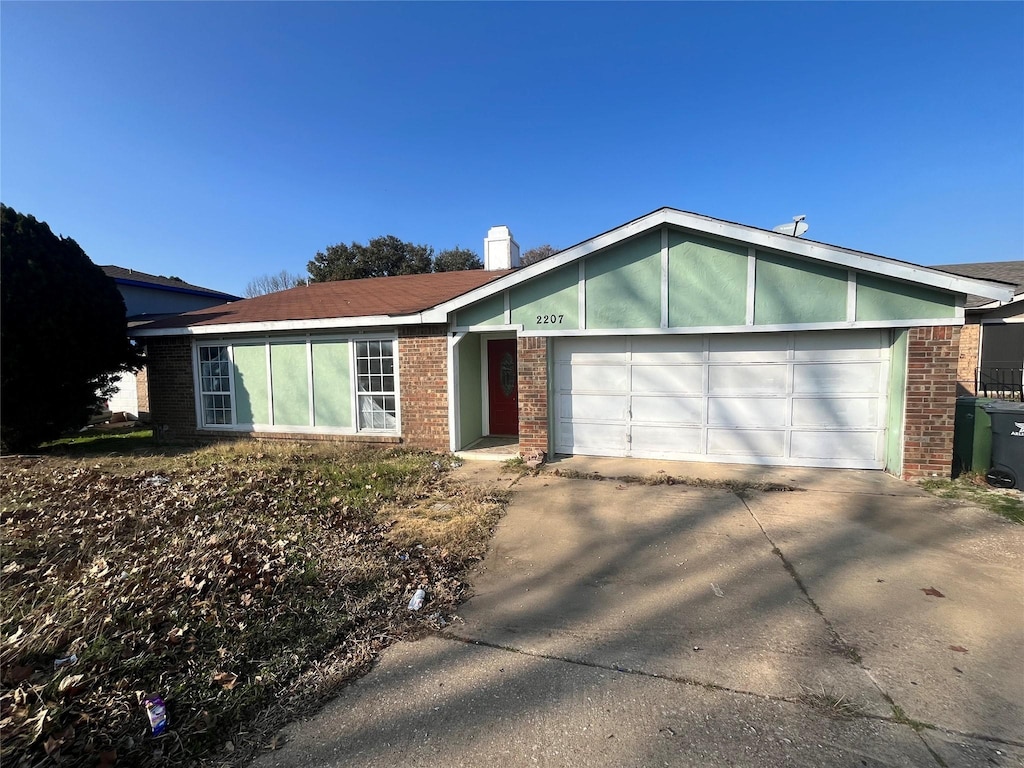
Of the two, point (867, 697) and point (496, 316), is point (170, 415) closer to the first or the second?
point (496, 316)

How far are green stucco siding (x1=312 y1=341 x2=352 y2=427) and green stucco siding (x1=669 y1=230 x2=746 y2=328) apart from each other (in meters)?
6.20

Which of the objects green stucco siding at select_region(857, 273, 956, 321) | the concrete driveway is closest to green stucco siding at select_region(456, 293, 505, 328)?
the concrete driveway

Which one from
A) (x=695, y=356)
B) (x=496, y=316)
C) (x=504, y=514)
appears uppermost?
(x=496, y=316)

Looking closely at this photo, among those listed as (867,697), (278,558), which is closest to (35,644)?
(278,558)

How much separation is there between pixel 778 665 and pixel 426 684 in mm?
2042

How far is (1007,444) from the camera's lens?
600 cm

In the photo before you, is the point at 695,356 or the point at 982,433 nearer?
the point at 982,433

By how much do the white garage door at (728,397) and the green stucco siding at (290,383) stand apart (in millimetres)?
5254

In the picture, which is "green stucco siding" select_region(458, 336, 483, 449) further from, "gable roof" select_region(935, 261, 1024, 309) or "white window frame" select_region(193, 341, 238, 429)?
"gable roof" select_region(935, 261, 1024, 309)

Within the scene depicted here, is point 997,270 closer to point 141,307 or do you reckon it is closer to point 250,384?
point 250,384

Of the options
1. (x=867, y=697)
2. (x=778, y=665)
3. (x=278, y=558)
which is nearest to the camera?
(x=867, y=697)

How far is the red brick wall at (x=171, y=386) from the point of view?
1022cm

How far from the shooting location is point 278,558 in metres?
3.92

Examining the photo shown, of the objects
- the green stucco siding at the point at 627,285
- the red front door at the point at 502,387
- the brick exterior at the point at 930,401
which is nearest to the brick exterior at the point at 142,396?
the red front door at the point at 502,387
